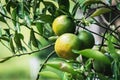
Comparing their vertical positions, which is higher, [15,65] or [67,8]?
A: [67,8]

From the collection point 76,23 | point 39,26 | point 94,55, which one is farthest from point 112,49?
point 39,26

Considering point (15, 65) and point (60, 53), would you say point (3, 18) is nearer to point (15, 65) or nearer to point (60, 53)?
point (60, 53)

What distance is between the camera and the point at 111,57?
660 mm

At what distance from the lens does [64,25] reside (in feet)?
2.37

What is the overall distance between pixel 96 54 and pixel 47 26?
0.28 m

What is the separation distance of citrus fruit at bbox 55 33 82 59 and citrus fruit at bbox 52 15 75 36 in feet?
0.08

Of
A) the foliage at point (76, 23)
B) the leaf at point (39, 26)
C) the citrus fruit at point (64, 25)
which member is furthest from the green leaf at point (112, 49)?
the leaf at point (39, 26)

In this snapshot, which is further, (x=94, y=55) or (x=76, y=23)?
(x=76, y=23)

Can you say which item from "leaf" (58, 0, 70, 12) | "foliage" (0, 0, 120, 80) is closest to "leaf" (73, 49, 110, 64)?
"foliage" (0, 0, 120, 80)

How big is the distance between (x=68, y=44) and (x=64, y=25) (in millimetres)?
45

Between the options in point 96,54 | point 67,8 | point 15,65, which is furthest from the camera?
point 15,65

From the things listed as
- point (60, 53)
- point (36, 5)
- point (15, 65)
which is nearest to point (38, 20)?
point (36, 5)

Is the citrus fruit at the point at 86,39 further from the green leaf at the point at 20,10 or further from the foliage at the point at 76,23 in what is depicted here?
the green leaf at the point at 20,10

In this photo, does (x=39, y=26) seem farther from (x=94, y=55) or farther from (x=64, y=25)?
(x=94, y=55)
